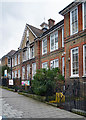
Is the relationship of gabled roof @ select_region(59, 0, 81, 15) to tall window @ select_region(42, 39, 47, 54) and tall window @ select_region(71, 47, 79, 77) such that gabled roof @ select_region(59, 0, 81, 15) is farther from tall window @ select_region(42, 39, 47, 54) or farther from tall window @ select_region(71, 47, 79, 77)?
tall window @ select_region(42, 39, 47, 54)

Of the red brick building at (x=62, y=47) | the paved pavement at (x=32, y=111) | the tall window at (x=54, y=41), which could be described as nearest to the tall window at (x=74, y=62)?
the red brick building at (x=62, y=47)

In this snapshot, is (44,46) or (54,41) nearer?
(54,41)

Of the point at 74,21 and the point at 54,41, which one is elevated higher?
the point at 74,21

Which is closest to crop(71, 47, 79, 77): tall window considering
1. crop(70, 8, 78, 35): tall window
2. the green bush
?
crop(70, 8, 78, 35): tall window

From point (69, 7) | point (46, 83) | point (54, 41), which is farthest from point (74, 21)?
point (46, 83)

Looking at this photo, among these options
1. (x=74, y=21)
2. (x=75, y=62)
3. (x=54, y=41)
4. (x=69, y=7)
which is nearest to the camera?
(x=75, y=62)

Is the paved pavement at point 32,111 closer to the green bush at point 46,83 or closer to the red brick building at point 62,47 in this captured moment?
the green bush at point 46,83

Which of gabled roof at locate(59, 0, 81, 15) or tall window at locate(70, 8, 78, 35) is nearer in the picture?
gabled roof at locate(59, 0, 81, 15)

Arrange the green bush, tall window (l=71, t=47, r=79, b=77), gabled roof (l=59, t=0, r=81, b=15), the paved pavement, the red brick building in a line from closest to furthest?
the paved pavement → the green bush → the red brick building → tall window (l=71, t=47, r=79, b=77) → gabled roof (l=59, t=0, r=81, b=15)

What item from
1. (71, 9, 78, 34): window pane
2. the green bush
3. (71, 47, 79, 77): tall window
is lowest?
the green bush

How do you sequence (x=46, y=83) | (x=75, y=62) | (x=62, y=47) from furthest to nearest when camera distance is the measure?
(x=62, y=47)
(x=75, y=62)
(x=46, y=83)

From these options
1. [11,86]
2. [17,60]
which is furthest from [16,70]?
[11,86]

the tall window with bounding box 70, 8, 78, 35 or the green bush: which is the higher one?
the tall window with bounding box 70, 8, 78, 35

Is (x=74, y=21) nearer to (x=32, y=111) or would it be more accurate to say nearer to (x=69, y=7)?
(x=69, y=7)
